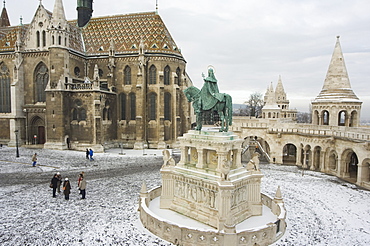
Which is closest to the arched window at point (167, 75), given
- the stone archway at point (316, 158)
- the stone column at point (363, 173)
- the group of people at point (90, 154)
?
the group of people at point (90, 154)

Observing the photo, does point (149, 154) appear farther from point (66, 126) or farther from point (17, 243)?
point (17, 243)

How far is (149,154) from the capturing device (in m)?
26.7

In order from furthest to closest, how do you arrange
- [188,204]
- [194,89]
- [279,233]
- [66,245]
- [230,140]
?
[194,89], [188,204], [230,140], [279,233], [66,245]

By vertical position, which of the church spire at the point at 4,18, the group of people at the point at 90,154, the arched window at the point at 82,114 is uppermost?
the church spire at the point at 4,18

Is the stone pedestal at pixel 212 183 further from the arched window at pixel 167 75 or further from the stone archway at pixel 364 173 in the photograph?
the arched window at pixel 167 75

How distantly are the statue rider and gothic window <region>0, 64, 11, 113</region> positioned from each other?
29.9 m

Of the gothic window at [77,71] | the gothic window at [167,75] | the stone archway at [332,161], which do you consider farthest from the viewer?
the gothic window at [167,75]

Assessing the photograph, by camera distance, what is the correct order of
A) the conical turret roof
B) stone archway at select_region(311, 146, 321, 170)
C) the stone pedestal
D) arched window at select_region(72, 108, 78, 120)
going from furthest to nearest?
1. arched window at select_region(72, 108, 78, 120)
2. the conical turret roof
3. stone archway at select_region(311, 146, 321, 170)
4. the stone pedestal

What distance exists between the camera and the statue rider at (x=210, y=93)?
10422 millimetres

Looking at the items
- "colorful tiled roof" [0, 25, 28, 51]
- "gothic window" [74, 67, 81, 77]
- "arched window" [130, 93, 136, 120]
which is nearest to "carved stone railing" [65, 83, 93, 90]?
"gothic window" [74, 67, 81, 77]

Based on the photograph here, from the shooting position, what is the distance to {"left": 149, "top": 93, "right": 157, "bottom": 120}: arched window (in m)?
30.6

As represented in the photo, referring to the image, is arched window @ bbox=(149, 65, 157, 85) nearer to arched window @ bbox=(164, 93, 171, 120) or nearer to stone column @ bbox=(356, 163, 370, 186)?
arched window @ bbox=(164, 93, 171, 120)

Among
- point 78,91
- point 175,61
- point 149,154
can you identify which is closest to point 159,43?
point 175,61

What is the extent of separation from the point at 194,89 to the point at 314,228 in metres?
7.26
